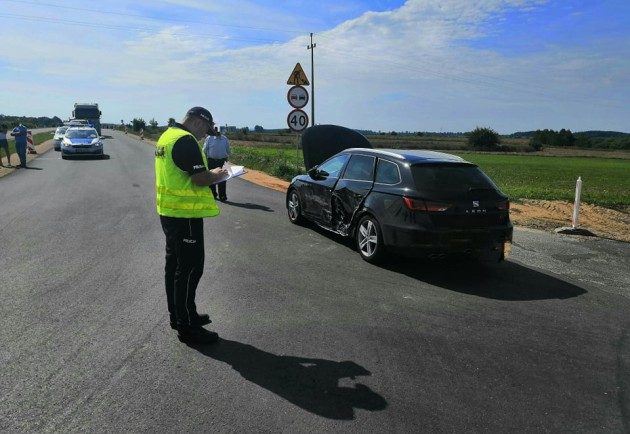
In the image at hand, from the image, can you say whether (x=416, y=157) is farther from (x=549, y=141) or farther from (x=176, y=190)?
(x=549, y=141)

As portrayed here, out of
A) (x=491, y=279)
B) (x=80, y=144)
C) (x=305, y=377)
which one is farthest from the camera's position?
(x=80, y=144)

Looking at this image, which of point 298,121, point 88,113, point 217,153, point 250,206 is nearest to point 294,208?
point 250,206

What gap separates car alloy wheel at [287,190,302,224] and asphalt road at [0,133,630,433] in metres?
1.52

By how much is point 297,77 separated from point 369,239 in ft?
30.4

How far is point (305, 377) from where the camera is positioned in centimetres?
366

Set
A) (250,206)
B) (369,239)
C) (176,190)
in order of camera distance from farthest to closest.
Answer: (250,206)
(369,239)
(176,190)

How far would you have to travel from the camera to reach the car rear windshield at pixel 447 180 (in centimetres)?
633

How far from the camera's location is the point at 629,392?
360 centimetres

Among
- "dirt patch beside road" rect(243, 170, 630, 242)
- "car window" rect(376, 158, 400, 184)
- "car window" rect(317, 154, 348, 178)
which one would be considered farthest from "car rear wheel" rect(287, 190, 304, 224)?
"dirt patch beside road" rect(243, 170, 630, 242)

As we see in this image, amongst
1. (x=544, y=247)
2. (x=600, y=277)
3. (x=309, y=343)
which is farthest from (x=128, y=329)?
(x=544, y=247)

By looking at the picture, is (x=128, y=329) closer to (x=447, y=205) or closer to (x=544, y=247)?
(x=447, y=205)

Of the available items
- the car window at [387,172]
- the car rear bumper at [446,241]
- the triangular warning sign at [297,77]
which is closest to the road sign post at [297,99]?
the triangular warning sign at [297,77]

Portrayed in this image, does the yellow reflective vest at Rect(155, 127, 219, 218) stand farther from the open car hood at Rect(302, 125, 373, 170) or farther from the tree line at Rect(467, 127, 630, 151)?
the tree line at Rect(467, 127, 630, 151)

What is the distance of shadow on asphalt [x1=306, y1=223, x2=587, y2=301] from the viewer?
230 inches
